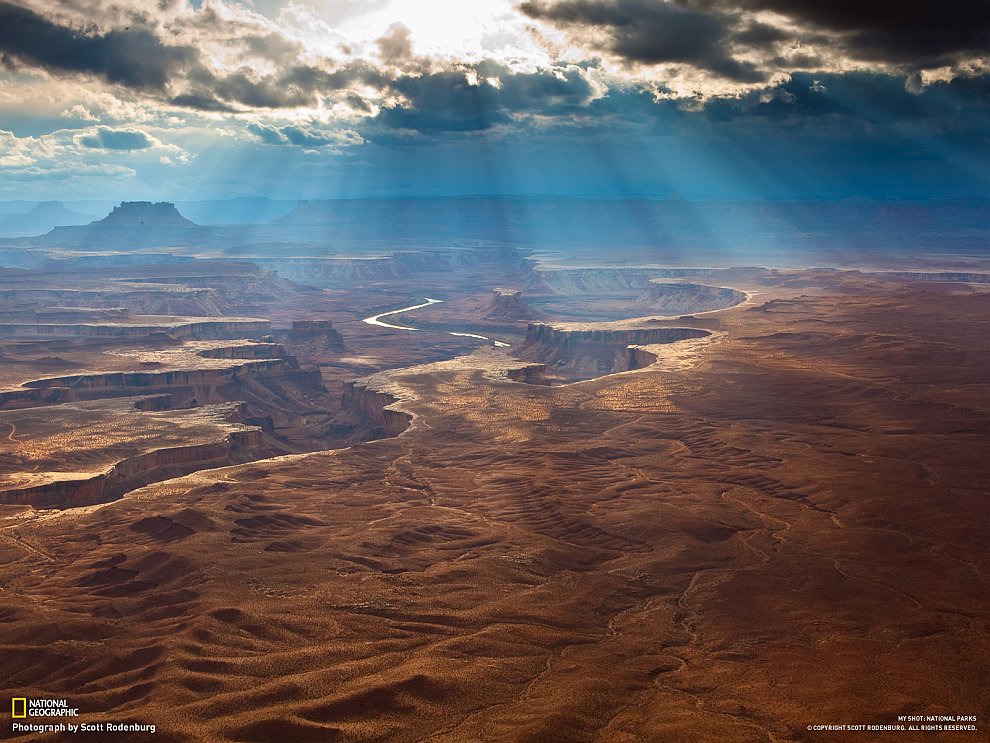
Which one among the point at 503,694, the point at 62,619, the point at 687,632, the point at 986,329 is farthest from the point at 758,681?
the point at 986,329

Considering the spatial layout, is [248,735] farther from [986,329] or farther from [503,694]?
[986,329]

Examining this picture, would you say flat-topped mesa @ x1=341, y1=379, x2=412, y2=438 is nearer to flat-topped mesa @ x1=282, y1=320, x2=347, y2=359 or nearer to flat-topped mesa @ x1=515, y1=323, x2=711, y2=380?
flat-topped mesa @ x1=515, y1=323, x2=711, y2=380

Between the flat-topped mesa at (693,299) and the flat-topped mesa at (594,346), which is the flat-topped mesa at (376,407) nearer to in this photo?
the flat-topped mesa at (594,346)

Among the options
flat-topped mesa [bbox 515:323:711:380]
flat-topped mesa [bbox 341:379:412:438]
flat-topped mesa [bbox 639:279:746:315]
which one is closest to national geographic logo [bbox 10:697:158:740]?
flat-topped mesa [bbox 341:379:412:438]

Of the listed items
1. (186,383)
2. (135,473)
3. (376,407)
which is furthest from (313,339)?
(135,473)

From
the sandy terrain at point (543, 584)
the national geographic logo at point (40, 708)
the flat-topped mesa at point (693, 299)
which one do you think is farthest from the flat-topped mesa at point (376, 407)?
the flat-topped mesa at point (693, 299)

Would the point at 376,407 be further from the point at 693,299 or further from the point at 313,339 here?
the point at 693,299
